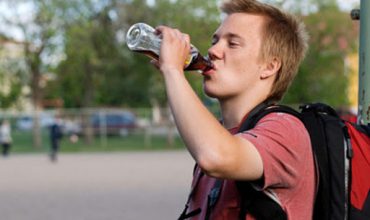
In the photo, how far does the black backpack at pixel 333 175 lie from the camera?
1.83 metres

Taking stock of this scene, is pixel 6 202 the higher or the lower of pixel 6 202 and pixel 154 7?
the lower

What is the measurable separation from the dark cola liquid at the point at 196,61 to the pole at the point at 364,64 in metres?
0.88

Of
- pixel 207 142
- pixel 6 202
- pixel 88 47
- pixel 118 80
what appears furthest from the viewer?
pixel 118 80

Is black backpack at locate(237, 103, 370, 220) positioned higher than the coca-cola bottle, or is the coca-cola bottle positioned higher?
the coca-cola bottle

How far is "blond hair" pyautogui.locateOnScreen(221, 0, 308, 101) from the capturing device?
2082 mm

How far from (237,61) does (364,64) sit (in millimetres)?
856

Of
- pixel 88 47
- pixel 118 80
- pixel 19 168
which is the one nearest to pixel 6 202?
pixel 19 168

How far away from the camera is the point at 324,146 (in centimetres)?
189

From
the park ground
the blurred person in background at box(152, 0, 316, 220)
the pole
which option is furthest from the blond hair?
the park ground

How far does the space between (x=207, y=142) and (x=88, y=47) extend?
3415 centimetres

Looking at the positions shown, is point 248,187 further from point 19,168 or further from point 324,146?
point 19,168

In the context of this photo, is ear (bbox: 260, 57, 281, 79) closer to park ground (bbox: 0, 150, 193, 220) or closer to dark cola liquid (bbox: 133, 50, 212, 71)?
dark cola liquid (bbox: 133, 50, 212, 71)

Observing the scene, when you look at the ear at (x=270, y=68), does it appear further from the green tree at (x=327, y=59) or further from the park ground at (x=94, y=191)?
the green tree at (x=327, y=59)

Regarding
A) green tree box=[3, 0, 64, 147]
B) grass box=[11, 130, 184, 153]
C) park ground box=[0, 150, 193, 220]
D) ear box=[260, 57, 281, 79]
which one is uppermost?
green tree box=[3, 0, 64, 147]
